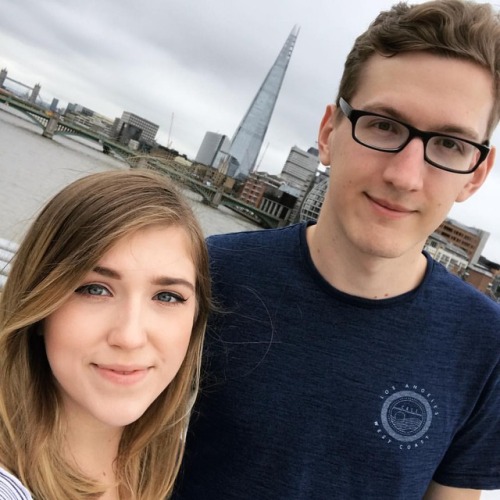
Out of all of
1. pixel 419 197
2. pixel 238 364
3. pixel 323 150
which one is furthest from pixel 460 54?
pixel 238 364

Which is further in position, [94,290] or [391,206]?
[391,206]

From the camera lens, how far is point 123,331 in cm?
117

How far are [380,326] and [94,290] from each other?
771 millimetres

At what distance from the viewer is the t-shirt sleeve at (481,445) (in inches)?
58.0

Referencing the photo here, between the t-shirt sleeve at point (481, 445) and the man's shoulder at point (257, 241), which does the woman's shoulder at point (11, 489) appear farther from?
the t-shirt sleeve at point (481, 445)

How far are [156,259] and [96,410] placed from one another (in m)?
0.37

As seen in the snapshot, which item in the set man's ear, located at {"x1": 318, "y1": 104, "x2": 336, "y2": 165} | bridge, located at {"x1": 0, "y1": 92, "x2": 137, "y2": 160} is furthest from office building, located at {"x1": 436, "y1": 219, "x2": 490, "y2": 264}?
man's ear, located at {"x1": 318, "y1": 104, "x2": 336, "y2": 165}

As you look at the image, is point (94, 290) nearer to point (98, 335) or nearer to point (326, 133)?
point (98, 335)

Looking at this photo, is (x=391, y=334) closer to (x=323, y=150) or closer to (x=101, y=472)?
(x=323, y=150)

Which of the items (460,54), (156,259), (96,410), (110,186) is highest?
(460,54)

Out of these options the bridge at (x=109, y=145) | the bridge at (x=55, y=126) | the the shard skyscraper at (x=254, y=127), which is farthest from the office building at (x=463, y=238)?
the bridge at (x=55, y=126)

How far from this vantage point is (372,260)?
56.7 inches

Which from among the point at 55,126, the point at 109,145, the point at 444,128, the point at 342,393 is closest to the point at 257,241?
the point at 342,393

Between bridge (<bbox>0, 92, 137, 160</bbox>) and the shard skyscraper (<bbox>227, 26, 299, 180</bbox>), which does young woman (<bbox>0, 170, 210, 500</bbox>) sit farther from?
the shard skyscraper (<bbox>227, 26, 299, 180</bbox>)
